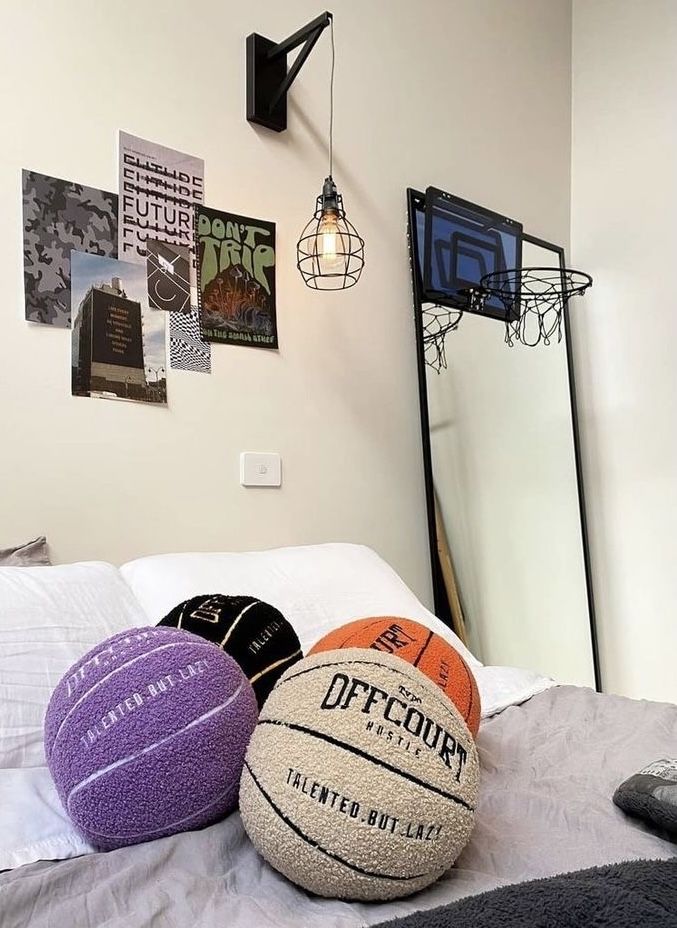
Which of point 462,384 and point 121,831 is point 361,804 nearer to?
point 121,831

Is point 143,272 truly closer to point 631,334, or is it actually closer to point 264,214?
point 264,214

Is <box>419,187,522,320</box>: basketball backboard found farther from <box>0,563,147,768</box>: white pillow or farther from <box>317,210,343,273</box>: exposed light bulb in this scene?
<box>0,563,147,768</box>: white pillow

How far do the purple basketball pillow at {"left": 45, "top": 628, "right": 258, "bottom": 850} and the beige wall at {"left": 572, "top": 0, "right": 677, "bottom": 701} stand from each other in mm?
1986

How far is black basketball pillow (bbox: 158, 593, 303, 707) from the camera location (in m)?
1.01

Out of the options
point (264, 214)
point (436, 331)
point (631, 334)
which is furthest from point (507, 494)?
point (264, 214)

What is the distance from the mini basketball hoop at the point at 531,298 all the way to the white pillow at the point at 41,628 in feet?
4.86

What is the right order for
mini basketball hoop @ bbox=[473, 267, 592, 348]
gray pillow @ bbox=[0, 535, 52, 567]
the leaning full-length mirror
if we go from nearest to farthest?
1. gray pillow @ bbox=[0, 535, 52, 567]
2. the leaning full-length mirror
3. mini basketball hoop @ bbox=[473, 267, 592, 348]

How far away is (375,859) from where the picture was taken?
0.68 m

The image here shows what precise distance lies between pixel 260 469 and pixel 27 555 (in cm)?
61

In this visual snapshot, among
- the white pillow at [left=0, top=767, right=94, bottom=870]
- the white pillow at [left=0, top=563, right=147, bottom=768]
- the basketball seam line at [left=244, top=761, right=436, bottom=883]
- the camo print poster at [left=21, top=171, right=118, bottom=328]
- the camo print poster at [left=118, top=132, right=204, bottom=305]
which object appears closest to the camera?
the basketball seam line at [left=244, top=761, right=436, bottom=883]

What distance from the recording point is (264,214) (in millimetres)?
1885

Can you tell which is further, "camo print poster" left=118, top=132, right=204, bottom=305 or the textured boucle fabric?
"camo print poster" left=118, top=132, right=204, bottom=305

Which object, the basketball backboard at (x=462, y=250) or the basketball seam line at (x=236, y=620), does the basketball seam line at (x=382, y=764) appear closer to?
the basketball seam line at (x=236, y=620)

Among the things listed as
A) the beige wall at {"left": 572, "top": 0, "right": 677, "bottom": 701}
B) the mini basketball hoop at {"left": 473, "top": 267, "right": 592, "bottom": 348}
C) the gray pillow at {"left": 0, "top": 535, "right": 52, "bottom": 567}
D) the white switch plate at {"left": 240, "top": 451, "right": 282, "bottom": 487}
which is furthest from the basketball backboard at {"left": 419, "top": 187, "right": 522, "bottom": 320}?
the gray pillow at {"left": 0, "top": 535, "right": 52, "bottom": 567}
